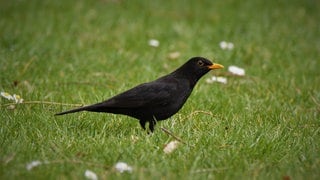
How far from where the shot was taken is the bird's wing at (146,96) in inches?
191

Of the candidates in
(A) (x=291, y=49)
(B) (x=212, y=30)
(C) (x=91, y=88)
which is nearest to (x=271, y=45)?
(A) (x=291, y=49)

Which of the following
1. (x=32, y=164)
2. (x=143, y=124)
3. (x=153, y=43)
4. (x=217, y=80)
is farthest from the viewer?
(x=153, y=43)

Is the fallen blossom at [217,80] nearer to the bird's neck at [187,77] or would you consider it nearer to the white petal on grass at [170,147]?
the bird's neck at [187,77]

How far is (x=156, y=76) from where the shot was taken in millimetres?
6898

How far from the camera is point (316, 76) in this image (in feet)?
23.8

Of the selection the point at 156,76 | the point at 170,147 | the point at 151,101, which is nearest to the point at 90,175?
the point at 170,147

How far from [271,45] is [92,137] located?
4.35 meters

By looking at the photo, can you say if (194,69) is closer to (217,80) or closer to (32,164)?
(217,80)

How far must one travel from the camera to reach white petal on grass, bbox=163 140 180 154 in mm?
4380

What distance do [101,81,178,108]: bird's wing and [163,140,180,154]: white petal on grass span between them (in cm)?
57

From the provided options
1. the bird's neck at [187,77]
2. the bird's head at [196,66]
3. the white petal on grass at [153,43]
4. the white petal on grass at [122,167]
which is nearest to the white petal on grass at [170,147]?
the white petal on grass at [122,167]

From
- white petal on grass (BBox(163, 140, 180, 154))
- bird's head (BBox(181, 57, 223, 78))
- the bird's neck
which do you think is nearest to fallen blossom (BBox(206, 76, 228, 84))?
bird's head (BBox(181, 57, 223, 78))

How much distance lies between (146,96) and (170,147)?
70cm

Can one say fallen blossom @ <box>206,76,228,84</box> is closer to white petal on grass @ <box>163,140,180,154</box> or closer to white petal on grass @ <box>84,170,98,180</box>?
white petal on grass @ <box>163,140,180,154</box>
